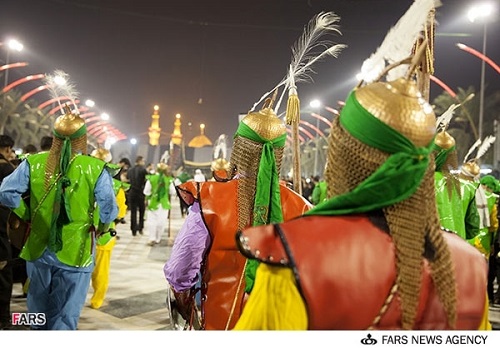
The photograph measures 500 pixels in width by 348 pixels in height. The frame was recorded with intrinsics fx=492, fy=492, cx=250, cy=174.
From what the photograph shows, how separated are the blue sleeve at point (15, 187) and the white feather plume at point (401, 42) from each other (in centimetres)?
240

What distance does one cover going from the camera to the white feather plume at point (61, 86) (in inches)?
147

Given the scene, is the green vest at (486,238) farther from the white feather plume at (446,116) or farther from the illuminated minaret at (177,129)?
the illuminated minaret at (177,129)

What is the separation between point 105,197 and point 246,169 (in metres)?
1.43

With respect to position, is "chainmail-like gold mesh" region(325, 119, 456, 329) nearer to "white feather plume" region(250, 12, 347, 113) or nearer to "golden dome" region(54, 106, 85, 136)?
"white feather plume" region(250, 12, 347, 113)

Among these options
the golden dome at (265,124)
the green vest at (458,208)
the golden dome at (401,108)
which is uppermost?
the golden dome at (265,124)

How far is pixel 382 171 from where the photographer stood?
1.25m

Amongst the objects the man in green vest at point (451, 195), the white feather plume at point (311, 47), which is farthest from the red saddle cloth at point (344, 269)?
the man in green vest at point (451, 195)

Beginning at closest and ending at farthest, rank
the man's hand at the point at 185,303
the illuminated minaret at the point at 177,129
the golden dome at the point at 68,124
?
the man's hand at the point at 185,303
the golden dome at the point at 68,124
the illuminated minaret at the point at 177,129

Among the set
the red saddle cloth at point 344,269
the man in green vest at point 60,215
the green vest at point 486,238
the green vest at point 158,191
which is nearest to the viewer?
the red saddle cloth at point 344,269

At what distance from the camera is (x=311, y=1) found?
311 cm

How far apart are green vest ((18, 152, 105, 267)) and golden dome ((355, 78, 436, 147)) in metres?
2.62

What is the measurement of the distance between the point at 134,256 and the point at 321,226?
8074mm

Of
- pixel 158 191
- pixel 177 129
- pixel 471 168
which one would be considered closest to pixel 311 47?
pixel 471 168
